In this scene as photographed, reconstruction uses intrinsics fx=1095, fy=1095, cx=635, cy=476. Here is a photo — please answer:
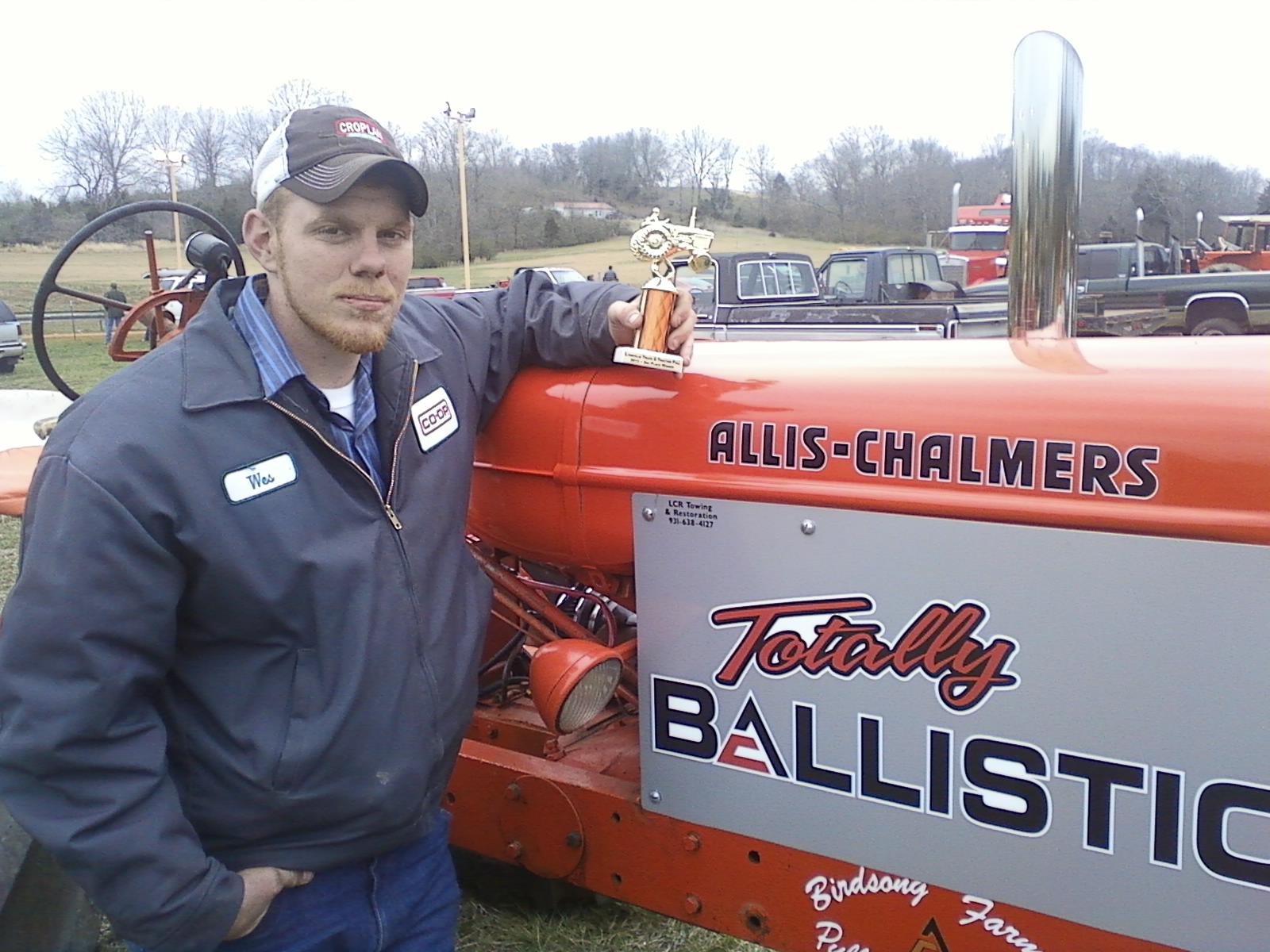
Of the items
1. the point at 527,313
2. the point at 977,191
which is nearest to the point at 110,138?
the point at 977,191

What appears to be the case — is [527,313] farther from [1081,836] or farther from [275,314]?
[1081,836]

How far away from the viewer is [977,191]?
2870 cm

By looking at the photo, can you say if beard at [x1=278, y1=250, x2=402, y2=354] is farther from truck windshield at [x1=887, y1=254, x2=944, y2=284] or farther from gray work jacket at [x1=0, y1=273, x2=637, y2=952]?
truck windshield at [x1=887, y1=254, x2=944, y2=284]

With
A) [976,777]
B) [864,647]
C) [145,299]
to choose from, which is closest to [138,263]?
[145,299]

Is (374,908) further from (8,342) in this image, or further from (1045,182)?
(8,342)

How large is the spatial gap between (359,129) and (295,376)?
373mm

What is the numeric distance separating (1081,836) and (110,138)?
1358 inches

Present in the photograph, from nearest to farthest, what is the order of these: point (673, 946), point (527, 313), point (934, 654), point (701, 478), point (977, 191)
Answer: point (934, 654)
point (701, 478)
point (527, 313)
point (673, 946)
point (977, 191)

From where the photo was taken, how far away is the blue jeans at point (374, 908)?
59.3 inches

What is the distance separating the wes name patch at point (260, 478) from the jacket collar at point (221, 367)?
88mm

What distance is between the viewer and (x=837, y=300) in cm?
1002

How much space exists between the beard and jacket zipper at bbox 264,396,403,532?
0.43ft

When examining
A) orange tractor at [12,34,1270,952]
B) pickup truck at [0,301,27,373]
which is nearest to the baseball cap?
orange tractor at [12,34,1270,952]

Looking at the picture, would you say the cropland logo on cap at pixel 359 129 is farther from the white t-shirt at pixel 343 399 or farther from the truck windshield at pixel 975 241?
the truck windshield at pixel 975 241
